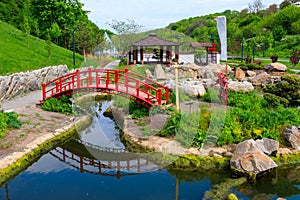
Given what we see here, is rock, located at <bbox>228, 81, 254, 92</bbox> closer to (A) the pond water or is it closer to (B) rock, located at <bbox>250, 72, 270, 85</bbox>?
(B) rock, located at <bbox>250, 72, 270, 85</bbox>

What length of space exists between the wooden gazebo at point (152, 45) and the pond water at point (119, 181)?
11.8 meters

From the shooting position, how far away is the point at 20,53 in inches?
Answer: 768

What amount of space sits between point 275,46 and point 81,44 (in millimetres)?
23057

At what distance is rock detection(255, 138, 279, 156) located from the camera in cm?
873

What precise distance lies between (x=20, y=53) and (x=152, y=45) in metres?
8.28

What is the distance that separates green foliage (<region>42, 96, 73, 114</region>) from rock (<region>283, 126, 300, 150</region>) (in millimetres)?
8263

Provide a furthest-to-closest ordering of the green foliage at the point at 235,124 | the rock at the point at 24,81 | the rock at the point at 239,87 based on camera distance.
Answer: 1. the rock at the point at 24,81
2. the rock at the point at 239,87
3. the green foliage at the point at 235,124

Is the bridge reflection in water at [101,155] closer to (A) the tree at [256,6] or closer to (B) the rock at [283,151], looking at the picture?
(B) the rock at [283,151]

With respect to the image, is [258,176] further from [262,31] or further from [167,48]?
[262,31]

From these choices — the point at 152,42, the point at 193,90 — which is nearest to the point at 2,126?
the point at 193,90

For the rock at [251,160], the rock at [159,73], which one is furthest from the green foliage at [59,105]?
the rock at [251,160]

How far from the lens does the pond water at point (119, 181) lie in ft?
24.3

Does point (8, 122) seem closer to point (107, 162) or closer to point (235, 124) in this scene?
point (107, 162)

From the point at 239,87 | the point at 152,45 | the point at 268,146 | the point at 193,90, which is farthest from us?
the point at 152,45
